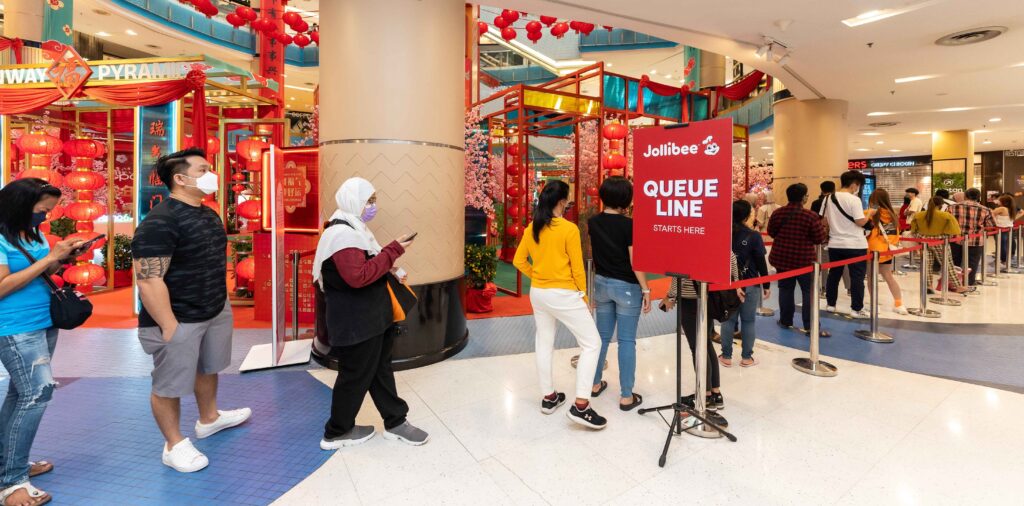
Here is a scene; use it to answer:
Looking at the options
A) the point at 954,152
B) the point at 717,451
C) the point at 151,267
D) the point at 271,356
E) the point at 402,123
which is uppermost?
the point at 954,152

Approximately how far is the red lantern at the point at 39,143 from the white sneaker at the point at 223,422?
562cm

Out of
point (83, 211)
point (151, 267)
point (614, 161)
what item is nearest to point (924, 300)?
point (614, 161)

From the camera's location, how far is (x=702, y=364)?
2.79 m

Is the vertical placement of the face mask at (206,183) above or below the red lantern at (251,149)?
below

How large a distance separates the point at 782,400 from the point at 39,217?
4000mm

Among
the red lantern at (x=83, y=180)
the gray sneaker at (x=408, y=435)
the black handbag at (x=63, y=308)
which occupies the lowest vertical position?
the gray sneaker at (x=408, y=435)

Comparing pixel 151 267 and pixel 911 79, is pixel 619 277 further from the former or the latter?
pixel 911 79

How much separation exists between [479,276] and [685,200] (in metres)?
3.69

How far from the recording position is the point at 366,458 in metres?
2.56

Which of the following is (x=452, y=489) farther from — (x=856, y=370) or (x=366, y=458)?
(x=856, y=370)

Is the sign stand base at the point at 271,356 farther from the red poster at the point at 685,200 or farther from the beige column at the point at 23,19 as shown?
the beige column at the point at 23,19

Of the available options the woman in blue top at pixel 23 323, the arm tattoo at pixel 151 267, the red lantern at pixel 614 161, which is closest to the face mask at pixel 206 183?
the arm tattoo at pixel 151 267

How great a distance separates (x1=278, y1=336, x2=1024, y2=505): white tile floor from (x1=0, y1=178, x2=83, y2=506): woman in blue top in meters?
1.07

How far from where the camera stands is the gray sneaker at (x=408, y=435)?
2.69m
